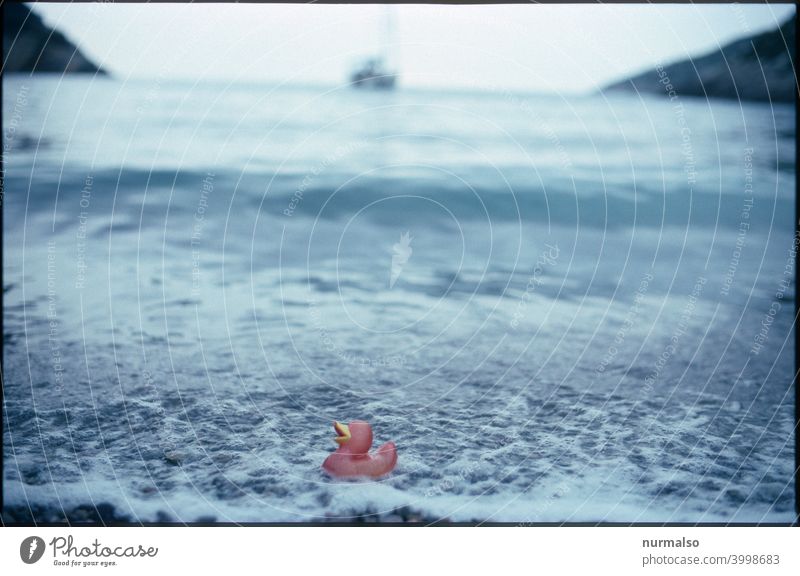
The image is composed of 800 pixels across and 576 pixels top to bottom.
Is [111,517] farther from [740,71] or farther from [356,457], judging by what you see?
[740,71]

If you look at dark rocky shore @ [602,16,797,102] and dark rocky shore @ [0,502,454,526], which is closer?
dark rocky shore @ [0,502,454,526]

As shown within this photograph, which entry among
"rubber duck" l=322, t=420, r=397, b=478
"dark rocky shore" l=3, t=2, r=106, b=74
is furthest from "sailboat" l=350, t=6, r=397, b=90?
"rubber duck" l=322, t=420, r=397, b=478

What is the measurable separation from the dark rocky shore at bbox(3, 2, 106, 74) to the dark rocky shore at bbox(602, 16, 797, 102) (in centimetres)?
357

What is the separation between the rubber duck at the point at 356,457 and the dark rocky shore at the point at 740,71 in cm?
331

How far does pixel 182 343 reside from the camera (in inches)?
150

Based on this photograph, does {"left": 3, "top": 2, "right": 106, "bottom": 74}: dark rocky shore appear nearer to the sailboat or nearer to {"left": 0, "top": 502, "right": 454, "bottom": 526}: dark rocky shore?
the sailboat

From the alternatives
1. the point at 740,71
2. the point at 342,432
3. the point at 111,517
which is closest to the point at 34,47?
the point at 111,517

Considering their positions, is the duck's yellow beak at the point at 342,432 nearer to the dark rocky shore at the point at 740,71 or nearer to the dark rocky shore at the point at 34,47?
the dark rocky shore at the point at 34,47

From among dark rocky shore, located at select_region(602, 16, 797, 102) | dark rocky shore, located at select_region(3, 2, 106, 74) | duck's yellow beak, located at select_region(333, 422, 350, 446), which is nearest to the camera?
duck's yellow beak, located at select_region(333, 422, 350, 446)

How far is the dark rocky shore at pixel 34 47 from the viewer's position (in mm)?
4363

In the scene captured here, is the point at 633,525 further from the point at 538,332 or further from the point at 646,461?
the point at 538,332

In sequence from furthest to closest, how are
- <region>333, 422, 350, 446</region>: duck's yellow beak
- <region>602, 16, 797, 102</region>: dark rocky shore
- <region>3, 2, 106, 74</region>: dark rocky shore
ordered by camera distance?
<region>602, 16, 797, 102</region>: dark rocky shore → <region>3, 2, 106, 74</region>: dark rocky shore → <region>333, 422, 350, 446</region>: duck's yellow beak

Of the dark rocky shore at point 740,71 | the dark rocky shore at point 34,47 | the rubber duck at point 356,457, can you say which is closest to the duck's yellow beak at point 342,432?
the rubber duck at point 356,457

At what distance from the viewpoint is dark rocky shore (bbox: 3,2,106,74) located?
14.3 ft
